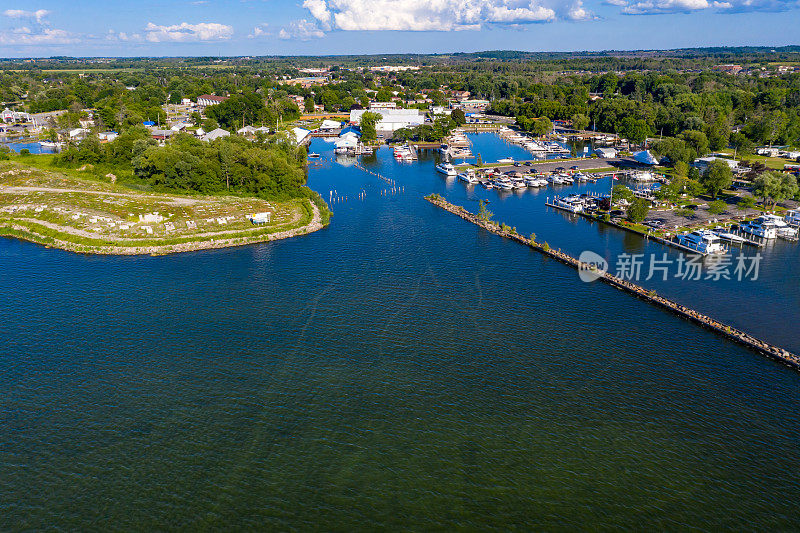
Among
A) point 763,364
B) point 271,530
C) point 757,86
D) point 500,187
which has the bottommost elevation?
point 271,530

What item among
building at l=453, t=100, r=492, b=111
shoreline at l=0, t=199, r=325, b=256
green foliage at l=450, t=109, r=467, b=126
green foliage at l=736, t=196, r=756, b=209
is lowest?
shoreline at l=0, t=199, r=325, b=256

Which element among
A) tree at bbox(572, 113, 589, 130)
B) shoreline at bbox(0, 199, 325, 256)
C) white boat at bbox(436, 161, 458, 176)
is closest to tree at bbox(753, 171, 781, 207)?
white boat at bbox(436, 161, 458, 176)

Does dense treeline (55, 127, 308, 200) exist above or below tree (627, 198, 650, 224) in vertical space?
above

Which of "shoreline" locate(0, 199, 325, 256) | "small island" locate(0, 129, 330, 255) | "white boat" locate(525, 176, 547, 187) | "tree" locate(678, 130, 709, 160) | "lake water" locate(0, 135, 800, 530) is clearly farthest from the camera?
"tree" locate(678, 130, 709, 160)

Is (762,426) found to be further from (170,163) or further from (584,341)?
(170,163)

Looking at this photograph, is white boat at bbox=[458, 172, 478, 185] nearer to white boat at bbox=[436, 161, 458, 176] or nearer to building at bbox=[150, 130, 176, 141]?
white boat at bbox=[436, 161, 458, 176]

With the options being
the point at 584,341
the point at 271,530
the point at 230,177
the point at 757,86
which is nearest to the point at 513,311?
the point at 584,341
